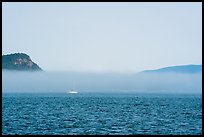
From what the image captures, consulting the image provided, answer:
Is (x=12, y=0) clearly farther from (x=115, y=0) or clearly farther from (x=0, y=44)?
(x=115, y=0)

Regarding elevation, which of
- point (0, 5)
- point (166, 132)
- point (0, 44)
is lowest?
point (166, 132)

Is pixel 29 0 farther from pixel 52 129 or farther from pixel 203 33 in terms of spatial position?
pixel 52 129

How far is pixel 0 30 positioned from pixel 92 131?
107ft

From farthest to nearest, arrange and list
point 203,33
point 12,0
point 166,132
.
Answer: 1. point 166,132
2. point 12,0
3. point 203,33

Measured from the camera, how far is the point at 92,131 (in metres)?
42.3

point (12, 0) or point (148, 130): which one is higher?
point (12, 0)

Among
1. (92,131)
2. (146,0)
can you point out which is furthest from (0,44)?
(92,131)

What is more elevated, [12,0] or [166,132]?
[12,0]

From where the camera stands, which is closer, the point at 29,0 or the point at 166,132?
the point at 29,0

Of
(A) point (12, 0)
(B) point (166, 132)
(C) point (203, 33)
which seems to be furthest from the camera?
(B) point (166, 132)

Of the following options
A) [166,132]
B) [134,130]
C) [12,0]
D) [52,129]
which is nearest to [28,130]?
[52,129]

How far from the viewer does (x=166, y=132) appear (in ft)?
139

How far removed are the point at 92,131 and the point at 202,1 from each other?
33.2 metres

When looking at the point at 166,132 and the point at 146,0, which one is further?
the point at 166,132
